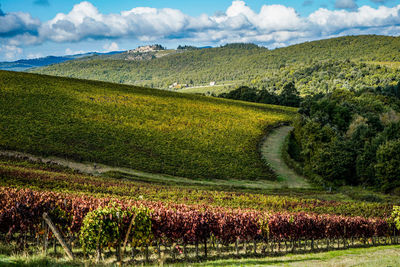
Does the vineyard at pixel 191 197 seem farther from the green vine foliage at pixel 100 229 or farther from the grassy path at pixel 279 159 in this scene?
the grassy path at pixel 279 159

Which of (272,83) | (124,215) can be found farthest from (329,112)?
(272,83)

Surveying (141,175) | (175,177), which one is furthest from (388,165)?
(141,175)

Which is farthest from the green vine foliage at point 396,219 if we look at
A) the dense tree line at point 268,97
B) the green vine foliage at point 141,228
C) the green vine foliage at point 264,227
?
the dense tree line at point 268,97

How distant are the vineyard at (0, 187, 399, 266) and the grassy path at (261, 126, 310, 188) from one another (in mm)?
29082

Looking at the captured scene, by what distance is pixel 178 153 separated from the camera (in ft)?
186

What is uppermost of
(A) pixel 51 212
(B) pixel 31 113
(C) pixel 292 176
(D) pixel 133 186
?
(B) pixel 31 113

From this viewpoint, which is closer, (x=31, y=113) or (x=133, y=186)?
(x=133, y=186)

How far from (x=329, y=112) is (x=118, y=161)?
141 ft

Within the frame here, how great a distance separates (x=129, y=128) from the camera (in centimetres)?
6250

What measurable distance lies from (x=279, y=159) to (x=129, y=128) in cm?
2739

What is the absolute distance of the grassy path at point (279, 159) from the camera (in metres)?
53.5

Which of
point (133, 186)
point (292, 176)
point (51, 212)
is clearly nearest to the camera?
point (51, 212)

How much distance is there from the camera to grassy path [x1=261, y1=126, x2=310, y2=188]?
5351 centimetres

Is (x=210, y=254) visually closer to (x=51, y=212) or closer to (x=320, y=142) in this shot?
(x=51, y=212)
